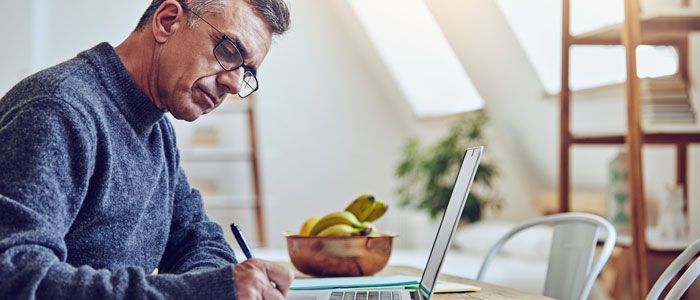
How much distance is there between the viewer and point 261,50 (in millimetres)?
1292

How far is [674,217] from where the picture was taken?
8.76ft

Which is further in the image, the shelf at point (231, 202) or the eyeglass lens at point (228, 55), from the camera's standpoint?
the shelf at point (231, 202)

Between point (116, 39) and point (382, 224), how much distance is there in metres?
2.08

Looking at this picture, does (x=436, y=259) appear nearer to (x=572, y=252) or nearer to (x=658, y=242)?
(x=572, y=252)

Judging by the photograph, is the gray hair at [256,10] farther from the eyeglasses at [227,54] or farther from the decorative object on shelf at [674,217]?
the decorative object on shelf at [674,217]

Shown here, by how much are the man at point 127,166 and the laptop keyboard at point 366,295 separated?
20cm

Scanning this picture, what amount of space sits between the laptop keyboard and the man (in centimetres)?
20

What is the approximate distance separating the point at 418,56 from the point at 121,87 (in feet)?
13.8

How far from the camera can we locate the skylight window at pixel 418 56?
16.6ft

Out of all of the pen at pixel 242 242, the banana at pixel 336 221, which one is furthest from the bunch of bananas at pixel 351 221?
the pen at pixel 242 242

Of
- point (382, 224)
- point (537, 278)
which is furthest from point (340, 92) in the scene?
point (537, 278)

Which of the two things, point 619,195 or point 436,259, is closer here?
point 436,259

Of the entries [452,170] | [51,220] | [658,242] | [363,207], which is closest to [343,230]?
[363,207]

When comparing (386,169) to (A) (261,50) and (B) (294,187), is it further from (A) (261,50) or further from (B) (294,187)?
A: (A) (261,50)
